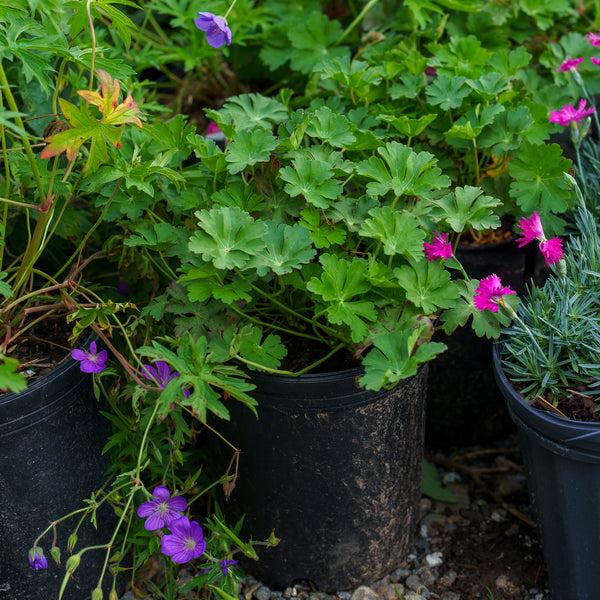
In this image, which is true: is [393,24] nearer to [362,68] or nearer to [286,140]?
[362,68]

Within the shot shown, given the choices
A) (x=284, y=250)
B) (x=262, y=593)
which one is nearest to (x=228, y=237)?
(x=284, y=250)

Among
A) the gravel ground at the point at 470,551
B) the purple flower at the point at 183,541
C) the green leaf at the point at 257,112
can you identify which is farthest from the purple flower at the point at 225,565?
the green leaf at the point at 257,112

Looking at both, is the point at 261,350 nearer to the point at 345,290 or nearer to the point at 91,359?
the point at 345,290

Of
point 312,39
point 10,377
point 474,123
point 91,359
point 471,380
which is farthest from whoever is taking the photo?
point 312,39

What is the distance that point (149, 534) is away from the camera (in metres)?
1.40

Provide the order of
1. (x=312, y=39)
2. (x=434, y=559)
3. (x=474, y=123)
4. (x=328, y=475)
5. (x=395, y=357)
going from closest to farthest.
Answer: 1. (x=395, y=357)
2. (x=328, y=475)
3. (x=474, y=123)
4. (x=434, y=559)
5. (x=312, y=39)

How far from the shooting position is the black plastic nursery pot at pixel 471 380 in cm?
161

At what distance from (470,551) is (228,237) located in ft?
3.27

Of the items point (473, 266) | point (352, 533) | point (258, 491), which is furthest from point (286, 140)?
point (352, 533)

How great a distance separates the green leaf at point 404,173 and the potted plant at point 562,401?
0.20 metres

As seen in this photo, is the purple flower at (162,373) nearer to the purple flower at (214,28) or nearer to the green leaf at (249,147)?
the green leaf at (249,147)

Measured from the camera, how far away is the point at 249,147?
4.26ft

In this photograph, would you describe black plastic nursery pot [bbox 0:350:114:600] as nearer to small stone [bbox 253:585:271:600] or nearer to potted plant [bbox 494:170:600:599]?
small stone [bbox 253:585:271:600]

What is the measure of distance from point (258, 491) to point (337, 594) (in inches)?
13.5
